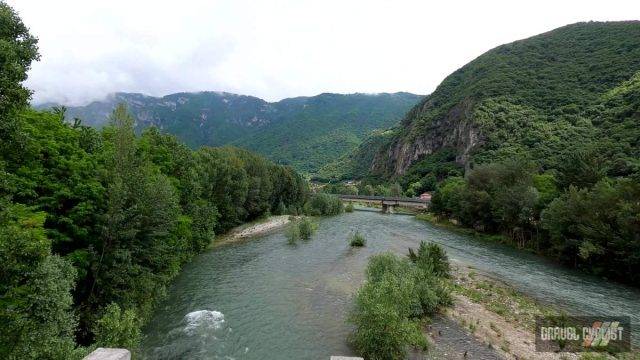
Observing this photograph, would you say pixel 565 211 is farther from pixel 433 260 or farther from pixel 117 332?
pixel 117 332

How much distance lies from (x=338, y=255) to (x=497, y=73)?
174 meters

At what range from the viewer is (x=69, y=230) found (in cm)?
2122

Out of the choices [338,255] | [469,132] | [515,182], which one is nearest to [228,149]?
[338,255]

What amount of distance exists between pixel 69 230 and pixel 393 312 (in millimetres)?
19292

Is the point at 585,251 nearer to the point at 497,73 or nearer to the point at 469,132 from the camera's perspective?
the point at 469,132

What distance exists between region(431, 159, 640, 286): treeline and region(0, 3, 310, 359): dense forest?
4486 cm

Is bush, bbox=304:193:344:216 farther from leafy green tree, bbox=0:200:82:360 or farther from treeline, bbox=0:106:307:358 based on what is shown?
leafy green tree, bbox=0:200:82:360

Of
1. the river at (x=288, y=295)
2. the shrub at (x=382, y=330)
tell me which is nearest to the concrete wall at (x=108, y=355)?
the shrub at (x=382, y=330)

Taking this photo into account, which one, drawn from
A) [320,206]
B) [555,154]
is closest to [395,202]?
[320,206]

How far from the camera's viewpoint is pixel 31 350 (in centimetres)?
1294

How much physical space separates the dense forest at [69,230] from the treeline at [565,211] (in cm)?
4486

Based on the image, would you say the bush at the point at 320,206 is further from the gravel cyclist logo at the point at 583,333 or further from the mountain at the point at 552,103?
the gravel cyclist logo at the point at 583,333

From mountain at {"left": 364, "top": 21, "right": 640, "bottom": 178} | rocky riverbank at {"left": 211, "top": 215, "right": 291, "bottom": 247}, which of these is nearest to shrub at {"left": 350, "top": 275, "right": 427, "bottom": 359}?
rocky riverbank at {"left": 211, "top": 215, "right": 291, "bottom": 247}

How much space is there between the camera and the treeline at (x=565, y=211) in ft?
127
